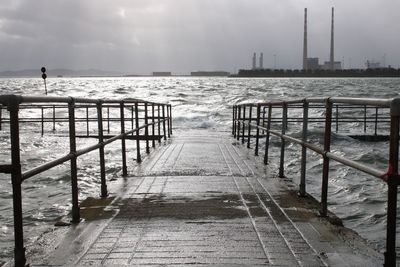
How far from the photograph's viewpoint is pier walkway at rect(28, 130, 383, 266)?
3.54m

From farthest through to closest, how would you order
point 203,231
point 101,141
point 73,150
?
point 101,141
point 73,150
point 203,231

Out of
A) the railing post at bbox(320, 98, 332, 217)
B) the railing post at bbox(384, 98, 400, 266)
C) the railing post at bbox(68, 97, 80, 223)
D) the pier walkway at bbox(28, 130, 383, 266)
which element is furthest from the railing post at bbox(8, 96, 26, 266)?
the railing post at bbox(320, 98, 332, 217)

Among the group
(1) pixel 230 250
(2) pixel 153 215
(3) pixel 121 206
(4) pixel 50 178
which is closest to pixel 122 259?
(1) pixel 230 250

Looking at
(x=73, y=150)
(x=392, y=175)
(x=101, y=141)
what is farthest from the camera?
(x=101, y=141)

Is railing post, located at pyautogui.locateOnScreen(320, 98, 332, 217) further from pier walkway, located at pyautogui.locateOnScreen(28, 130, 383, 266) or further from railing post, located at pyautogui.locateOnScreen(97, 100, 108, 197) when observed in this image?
railing post, located at pyautogui.locateOnScreen(97, 100, 108, 197)

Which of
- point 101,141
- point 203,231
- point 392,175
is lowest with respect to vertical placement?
point 203,231

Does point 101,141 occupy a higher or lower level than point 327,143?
lower

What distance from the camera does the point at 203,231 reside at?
423cm

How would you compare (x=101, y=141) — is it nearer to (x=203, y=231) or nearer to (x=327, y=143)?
(x=203, y=231)

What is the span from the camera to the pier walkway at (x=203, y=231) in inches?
139

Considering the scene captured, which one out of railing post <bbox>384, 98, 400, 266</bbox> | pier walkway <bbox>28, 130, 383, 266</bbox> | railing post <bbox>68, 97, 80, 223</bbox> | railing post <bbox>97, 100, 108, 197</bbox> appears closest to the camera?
railing post <bbox>384, 98, 400, 266</bbox>

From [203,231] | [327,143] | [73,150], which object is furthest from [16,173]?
[327,143]

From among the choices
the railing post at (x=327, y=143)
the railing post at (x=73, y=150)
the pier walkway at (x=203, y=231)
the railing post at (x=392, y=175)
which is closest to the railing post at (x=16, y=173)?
the pier walkway at (x=203, y=231)

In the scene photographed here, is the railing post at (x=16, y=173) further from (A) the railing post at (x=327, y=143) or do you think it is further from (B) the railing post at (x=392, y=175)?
(A) the railing post at (x=327, y=143)
